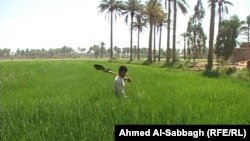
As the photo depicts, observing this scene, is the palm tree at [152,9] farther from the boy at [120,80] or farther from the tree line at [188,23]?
the boy at [120,80]

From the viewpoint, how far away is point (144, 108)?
776cm

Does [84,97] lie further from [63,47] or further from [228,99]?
[63,47]

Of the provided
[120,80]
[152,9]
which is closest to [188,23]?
[152,9]

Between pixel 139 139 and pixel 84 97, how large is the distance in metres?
5.20

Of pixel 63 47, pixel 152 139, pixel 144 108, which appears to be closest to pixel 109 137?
pixel 152 139
